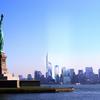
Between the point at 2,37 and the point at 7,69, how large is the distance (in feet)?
27.1

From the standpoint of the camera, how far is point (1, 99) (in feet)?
225

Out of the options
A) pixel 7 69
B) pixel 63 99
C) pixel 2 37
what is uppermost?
pixel 2 37

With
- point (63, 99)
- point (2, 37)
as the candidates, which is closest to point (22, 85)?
point (2, 37)

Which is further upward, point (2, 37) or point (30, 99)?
point (2, 37)

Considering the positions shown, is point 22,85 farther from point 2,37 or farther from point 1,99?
point 1,99

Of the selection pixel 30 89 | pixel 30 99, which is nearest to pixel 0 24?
pixel 30 89

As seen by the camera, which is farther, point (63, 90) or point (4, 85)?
point (63, 90)

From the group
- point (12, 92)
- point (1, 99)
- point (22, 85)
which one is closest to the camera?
point (1, 99)

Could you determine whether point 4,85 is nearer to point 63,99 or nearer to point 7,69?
point 7,69

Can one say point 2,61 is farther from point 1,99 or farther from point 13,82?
point 1,99

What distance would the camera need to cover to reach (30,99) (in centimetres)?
7031

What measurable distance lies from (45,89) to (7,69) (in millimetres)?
14547

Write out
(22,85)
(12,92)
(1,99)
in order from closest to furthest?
1. (1,99)
2. (12,92)
3. (22,85)

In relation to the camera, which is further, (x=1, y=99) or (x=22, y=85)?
(x=22, y=85)
